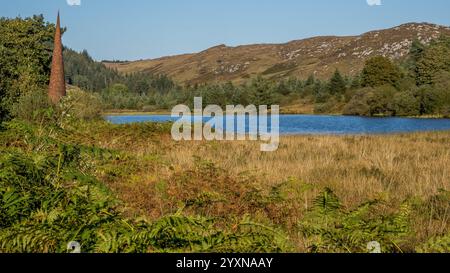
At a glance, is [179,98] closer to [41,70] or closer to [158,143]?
[41,70]

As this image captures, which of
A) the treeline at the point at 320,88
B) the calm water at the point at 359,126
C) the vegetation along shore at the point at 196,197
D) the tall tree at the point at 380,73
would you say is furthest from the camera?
the tall tree at the point at 380,73

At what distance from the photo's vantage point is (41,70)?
49656 mm

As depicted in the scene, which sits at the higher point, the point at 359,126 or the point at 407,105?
the point at 407,105

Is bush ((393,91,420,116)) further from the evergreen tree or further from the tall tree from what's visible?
the evergreen tree

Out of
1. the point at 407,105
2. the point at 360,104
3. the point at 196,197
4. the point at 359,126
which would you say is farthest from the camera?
the point at 360,104

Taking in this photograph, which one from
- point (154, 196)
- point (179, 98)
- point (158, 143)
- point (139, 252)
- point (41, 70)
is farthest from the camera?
point (179, 98)

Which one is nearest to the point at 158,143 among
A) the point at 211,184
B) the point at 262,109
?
the point at 211,184

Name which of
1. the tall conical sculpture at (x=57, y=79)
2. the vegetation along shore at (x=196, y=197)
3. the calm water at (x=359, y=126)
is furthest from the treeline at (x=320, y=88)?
the vegetation along shore at (x=196, y=197)

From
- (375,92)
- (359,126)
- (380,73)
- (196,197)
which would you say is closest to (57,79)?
(359,126)

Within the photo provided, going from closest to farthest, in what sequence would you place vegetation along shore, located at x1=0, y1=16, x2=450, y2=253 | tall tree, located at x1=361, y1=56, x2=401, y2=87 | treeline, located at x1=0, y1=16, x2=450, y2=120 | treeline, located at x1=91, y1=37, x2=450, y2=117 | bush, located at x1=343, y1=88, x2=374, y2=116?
vegetation along shore, located at x1=0, y1=16, x2=450, y2=253
treeline, located at x1=0, y1=16, x2=450, y2=120
treeline, located at x1=91, y1=37, x2=450, y2=117
bush, located at x1=343, y1=88, x2=374, y2=116
tall tree, located at x1=361, y1=56, x2=401, y2=87

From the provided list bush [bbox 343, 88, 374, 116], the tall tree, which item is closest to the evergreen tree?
the tall tree

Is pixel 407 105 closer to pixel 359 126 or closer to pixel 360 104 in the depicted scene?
pixel 360 104

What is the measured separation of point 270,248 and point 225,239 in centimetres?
33

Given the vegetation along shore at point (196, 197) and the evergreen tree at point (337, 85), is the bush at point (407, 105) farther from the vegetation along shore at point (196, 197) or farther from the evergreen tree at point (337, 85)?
the vegetation along shore at point (196, 197)
